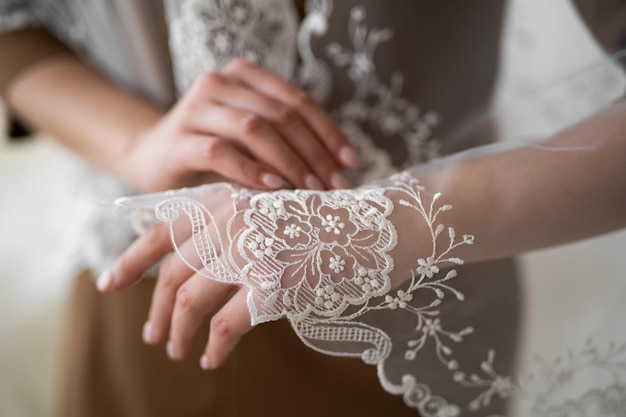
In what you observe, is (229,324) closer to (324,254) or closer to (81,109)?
(324,254)

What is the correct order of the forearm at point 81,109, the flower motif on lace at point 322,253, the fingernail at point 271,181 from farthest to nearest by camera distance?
Answer: the forearm at point 81,109, the fingernail at point 271,181, the flower motif on lace at point 322,253

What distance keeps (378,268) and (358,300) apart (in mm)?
30

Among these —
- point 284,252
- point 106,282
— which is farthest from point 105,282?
point 284,252

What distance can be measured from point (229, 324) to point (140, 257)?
0.14 meters

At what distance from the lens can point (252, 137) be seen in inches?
21.5

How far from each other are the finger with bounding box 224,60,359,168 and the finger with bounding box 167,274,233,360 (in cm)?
21

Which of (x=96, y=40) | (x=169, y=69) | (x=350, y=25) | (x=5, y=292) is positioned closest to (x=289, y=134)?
(x=350, y=25)

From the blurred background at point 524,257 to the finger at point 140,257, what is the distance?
1.13 ft

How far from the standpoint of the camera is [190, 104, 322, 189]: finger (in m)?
0.54

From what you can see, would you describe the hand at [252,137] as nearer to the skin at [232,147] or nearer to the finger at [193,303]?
the skin at [232,147]

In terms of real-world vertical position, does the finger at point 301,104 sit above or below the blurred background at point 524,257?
above

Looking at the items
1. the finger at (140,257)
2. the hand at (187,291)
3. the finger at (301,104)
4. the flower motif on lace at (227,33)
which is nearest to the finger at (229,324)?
the hand at (187,291)

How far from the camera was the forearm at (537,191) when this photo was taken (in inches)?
17.6

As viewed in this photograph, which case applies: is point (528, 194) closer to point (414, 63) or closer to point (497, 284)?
point (497, 284)
